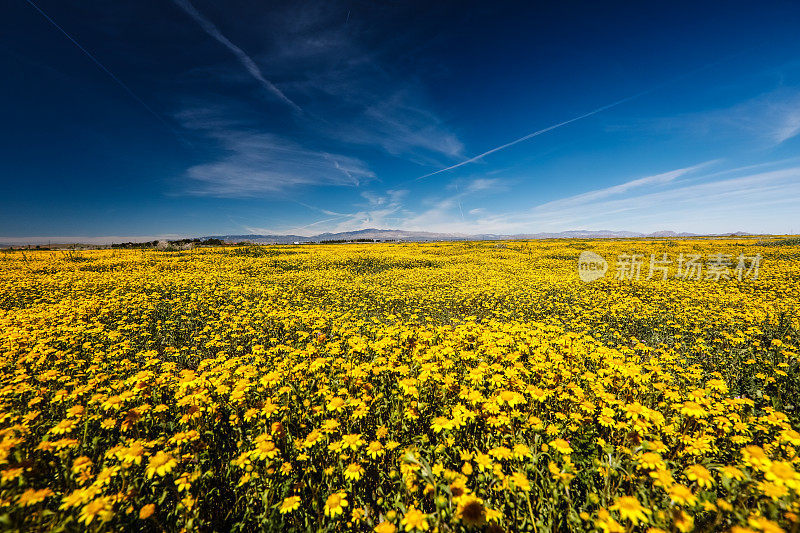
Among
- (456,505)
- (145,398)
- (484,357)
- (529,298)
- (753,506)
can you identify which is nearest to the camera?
(456,505)

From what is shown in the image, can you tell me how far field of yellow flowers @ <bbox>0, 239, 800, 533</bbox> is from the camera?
2.74 meters

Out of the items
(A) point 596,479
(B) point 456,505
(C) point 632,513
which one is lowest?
(A) point 596,479

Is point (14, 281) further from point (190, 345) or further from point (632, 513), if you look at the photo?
point (632, 513)

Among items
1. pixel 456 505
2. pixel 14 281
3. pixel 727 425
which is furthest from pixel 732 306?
pixel 14 281

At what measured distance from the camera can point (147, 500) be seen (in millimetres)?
3125

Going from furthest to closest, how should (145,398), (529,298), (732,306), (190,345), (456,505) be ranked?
(529,298) → (732,306) → (190,345) → (145,398) → (456,505)

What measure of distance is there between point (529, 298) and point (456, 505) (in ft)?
38.5

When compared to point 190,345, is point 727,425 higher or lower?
higher

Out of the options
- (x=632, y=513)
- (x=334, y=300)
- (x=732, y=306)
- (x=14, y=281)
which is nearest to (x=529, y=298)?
(x=732, y=306)

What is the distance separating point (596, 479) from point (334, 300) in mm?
11094

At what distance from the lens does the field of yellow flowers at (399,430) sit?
2.74 metres

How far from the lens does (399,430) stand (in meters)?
4.30

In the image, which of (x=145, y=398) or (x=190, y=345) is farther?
(x=190, y=345)

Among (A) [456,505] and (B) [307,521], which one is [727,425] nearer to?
(A) [456,505]
